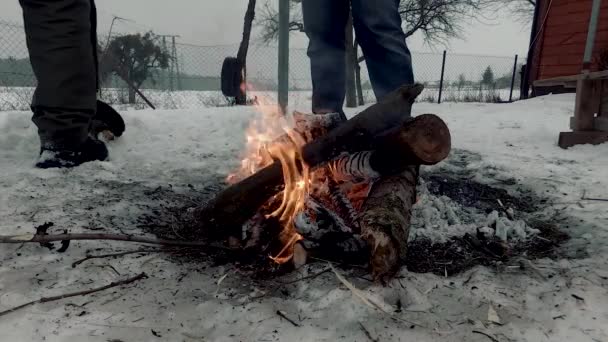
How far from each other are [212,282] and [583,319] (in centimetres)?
108

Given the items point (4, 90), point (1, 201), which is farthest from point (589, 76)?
point (4, 90)

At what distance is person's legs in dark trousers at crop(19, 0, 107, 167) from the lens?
2.28m

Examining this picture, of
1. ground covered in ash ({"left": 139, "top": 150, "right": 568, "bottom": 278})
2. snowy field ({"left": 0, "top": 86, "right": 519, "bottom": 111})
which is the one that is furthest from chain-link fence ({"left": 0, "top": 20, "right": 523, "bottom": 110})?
ground covered in ash ({"left": 139, "top": 150, "right": 568, "bottom": 278})

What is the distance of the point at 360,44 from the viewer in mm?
2486

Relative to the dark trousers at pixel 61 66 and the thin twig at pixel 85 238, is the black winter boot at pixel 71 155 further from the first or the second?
the thin twig at pixel 85 238

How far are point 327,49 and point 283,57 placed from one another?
1992 millimetres

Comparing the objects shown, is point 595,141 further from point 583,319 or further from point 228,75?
point 228,75

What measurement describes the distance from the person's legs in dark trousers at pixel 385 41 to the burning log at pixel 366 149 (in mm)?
703

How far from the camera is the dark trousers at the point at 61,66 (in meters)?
2.27

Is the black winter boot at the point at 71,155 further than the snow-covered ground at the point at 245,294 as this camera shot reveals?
Yes

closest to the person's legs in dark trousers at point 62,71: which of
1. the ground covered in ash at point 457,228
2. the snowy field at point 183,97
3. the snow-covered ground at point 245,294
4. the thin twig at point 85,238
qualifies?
the snow-covered ground at point 245,294

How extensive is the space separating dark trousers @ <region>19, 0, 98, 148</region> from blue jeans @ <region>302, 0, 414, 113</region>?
4.75ft

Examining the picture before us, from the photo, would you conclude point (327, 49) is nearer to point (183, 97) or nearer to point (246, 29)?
point (246, 29)

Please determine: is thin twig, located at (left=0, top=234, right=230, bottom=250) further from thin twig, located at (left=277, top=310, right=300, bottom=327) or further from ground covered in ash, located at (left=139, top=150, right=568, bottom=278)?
thin twig, located at (left=277, top=310, right=300, bottom=327)
